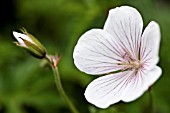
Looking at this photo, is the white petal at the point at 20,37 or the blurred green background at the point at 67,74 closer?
the white petal at the point at 20,37

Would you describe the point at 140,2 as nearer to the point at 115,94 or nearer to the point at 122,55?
the point at 122,55

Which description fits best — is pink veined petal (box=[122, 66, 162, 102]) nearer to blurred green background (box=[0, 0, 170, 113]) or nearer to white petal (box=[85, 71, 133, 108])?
white petal (box=[85, 71, 133, 108])

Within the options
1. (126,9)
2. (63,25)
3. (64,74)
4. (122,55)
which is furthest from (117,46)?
(63,25)

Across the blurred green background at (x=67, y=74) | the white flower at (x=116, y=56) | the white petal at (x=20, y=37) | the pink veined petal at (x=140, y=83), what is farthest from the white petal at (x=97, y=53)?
the blurred green background at (x=67, y=74)

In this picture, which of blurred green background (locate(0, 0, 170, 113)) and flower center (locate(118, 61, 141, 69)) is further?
blurred green background (locate(0, 0, 170, 113))

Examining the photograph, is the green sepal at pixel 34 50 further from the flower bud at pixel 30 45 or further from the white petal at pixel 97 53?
the white petal at pixel 97 53

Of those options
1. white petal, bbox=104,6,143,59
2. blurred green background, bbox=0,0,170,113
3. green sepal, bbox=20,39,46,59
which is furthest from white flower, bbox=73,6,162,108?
blurred green background, bbox=0,0,170,113

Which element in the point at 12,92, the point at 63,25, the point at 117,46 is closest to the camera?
the point at 117,46

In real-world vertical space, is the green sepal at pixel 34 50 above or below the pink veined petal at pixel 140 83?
above
